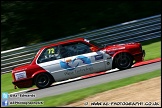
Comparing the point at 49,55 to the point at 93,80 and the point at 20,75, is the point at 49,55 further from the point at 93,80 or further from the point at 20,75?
the point at 93,80

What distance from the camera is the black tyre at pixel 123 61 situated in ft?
42.6

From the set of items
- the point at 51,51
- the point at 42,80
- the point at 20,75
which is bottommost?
the point at 42,80

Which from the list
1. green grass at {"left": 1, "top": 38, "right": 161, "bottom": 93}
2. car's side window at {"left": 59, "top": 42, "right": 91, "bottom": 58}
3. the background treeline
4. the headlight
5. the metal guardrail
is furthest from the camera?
the background treeline

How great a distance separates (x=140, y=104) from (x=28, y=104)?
3049mm

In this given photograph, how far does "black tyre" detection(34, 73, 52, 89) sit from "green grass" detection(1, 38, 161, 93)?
1.02 m

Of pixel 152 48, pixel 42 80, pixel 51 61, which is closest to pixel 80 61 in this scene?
pixel 51 61

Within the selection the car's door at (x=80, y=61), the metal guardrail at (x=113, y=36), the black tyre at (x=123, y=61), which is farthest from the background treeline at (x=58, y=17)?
the black tyre at (x=123, y=61)

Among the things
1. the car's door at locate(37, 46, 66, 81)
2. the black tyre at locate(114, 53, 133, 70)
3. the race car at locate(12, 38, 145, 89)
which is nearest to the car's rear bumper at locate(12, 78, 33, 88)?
the race car at locate(12, 38, 145, 89)

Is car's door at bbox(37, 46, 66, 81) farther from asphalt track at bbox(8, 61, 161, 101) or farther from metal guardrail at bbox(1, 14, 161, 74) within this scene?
metal guardrail at bbox(1, 14, 161, 74)

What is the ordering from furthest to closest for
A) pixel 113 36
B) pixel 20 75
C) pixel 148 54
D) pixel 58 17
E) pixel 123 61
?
pixel 58 17
pixel 113 36
pixel 148 54
pixel 123 61
pixel 20 75

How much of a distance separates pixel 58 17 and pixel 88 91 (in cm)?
1254

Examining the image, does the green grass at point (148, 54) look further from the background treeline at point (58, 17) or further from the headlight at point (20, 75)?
the background treeline at point (58, 17)

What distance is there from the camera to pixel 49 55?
42.6 feet

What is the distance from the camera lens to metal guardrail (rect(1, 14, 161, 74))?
18047 millimetres
